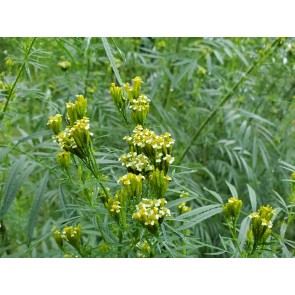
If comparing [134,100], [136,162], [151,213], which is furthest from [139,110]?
[151,213]

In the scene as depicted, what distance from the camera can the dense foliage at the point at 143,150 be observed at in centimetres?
97

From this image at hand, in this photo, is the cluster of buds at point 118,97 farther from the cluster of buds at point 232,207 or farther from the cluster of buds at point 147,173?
the cluster of buds at point 232,207

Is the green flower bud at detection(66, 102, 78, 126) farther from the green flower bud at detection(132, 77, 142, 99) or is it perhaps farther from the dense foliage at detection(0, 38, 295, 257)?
the green flower bud at detection(132, 77, 142, 99)

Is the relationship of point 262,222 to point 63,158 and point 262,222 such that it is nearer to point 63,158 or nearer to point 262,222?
point 262,222

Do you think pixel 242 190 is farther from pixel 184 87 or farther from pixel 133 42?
pixel 133 42

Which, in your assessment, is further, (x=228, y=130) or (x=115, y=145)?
(x=228, y=130)

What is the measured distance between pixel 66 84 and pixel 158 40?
0.50 metres

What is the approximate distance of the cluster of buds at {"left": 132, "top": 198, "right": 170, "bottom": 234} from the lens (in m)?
0.88

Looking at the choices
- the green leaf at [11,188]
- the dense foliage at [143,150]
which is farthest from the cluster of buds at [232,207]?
the green leaf at [11,188]

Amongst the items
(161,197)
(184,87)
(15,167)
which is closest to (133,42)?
(184,87)

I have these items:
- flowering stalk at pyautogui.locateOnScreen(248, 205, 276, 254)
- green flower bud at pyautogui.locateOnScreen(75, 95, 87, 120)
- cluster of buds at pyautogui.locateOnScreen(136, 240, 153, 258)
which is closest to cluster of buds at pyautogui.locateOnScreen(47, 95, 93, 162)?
green flower bud at pyautogui.locateOnScreen(75, 95, 87, 120)

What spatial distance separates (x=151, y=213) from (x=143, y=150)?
0.44 ft

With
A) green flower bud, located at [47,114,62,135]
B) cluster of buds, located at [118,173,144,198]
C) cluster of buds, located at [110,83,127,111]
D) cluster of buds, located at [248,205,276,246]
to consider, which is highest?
cluster of buds, located at [110,83,127,111]
